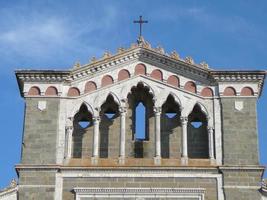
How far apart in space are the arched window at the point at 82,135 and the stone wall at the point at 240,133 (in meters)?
5.46

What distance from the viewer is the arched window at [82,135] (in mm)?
38031

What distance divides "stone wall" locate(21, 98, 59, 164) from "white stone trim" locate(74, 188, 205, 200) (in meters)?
1.90

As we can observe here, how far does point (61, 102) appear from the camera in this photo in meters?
38.2

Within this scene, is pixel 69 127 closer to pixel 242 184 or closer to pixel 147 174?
pixel 147 174

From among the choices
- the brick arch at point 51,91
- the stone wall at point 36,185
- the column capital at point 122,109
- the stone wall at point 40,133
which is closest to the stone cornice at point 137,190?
the stone wall at point 36,185

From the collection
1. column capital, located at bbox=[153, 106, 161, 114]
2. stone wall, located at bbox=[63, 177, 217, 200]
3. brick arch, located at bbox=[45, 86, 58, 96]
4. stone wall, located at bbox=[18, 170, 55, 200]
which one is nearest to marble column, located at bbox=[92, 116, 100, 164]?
stone wall, located at bbox=[63, 177, 217, 200]

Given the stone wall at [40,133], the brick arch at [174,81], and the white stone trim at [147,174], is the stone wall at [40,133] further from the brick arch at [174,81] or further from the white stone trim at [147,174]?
the brick arch at [174,81]

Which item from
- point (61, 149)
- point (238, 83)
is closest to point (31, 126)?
point (61, 149)

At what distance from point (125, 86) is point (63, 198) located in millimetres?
5484

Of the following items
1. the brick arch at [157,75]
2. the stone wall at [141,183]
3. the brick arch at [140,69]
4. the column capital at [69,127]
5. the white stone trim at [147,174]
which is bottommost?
the stone wall at [141,183]

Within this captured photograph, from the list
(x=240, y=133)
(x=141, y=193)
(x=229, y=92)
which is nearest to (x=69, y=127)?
(x=141, y=193)

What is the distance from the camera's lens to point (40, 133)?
1476 inches

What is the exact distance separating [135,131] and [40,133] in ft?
13.2

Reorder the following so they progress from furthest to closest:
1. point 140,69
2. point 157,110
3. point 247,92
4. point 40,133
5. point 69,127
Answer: point 140,69 → point 247,92 → point 157,110 → point 69,127 → point 40,133
